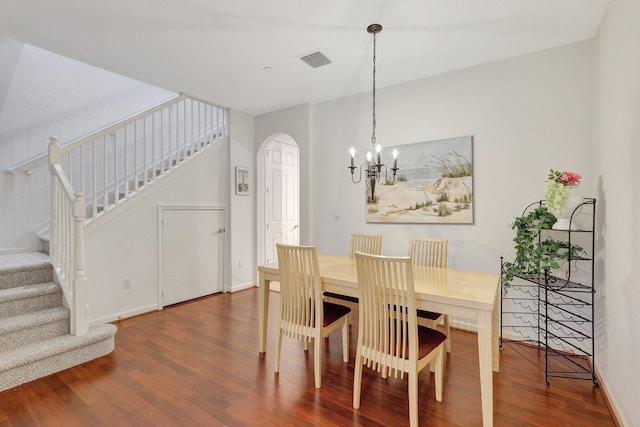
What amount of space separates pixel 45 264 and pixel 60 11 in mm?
2196

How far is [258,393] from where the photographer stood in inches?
84.4

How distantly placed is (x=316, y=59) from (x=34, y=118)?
3404 mm

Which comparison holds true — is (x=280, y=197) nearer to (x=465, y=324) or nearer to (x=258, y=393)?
(x=465, y=324)

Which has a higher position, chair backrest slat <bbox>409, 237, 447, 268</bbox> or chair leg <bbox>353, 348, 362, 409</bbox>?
chair backrest slat <bbox>409, 237, 447, 268</bbox>

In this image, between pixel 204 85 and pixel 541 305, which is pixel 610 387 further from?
pixel 204 85

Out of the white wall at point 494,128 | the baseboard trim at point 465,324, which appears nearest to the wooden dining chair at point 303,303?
the baseboard trim at point 465,324

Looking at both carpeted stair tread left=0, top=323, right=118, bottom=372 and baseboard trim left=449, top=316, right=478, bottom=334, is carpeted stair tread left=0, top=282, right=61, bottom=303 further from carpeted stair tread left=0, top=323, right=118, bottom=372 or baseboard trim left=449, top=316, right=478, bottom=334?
baseboard trim left=449, top=316, right=478, bottom=334

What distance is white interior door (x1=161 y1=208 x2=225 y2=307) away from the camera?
3.97 metres

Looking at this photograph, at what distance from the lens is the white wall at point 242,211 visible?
15.2ft

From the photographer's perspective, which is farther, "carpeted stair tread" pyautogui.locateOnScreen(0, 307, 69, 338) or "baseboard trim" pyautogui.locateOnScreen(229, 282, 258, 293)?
"baseboard trim" pyautogui.locateOnScreen(229, 282, 258, 293)

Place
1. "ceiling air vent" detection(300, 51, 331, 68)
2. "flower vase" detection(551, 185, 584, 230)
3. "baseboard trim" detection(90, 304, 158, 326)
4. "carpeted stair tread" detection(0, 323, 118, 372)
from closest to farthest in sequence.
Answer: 1. "carpeted stair tread" detection(0, 323, 118, 372)
2. "flower vase" detection(551, 185, 584, 230)
3. "ceiling air vent" detection(300, 51, 331, 68)
4. "baseboard trim" detection(90, 304, 158, 326)

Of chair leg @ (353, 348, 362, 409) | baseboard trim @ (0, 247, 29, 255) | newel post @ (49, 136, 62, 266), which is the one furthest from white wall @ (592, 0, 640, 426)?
baseboard trim @ (0, 247, 29, 255)

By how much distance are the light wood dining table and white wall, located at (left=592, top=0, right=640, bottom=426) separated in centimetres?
66

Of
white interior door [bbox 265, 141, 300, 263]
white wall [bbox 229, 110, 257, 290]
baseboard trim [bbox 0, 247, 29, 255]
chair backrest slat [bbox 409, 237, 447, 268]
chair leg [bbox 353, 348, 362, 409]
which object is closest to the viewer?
chair leg [bbox 353, 348, 362, 409]
